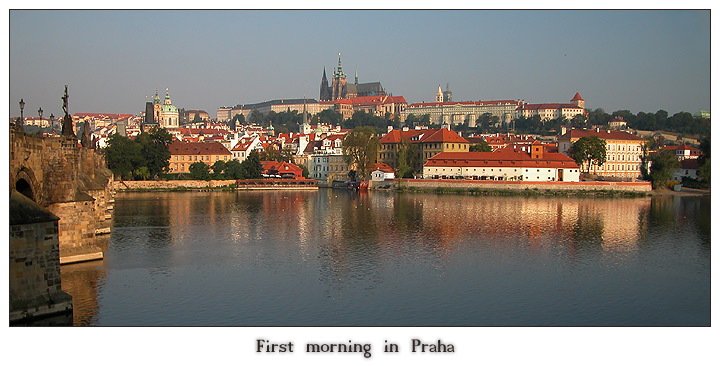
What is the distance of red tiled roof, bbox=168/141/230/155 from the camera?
60.5 meters

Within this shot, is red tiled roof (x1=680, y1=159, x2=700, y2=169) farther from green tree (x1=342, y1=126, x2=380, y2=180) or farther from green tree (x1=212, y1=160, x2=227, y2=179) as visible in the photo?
green tree (x1=212, y1=160, x2=227, y2=179)

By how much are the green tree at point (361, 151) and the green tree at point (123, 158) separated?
15.2 metres

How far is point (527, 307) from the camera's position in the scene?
13250 millimetres

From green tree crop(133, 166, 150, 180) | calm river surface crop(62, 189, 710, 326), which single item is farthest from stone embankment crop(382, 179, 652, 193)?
green tree crop(133, 166, 150, 180)

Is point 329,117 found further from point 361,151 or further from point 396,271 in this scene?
point 396,271

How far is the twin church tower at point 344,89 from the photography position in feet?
510

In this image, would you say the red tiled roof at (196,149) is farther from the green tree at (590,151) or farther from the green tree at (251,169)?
the green tree at (590,151)

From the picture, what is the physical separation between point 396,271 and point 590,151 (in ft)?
→ 126

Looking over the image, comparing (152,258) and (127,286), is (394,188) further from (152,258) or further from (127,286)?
(127,286)

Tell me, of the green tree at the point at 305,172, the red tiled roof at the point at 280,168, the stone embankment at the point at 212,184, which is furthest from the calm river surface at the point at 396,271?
the green tree at the point at 305,172

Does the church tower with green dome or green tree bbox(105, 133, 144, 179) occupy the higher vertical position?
the church tower with green dome

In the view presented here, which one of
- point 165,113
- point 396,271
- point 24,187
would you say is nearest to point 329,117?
point 165,113

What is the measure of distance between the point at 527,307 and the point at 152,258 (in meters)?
9.46

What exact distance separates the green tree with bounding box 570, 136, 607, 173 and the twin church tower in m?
104
